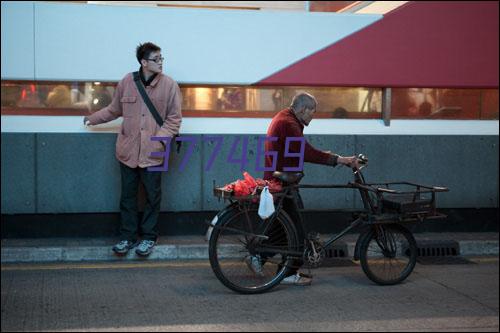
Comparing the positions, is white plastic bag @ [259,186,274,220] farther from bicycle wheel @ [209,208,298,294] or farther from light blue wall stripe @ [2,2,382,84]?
light blue wall stripe @ [2,2,382,84]

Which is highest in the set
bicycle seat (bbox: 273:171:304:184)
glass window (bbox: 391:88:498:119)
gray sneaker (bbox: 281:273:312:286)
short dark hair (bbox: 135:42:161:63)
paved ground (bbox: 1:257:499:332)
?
short dark hair (bbox: 135:42:161:63)

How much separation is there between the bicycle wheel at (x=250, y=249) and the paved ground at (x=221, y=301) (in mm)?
143

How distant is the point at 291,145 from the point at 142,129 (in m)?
1.70

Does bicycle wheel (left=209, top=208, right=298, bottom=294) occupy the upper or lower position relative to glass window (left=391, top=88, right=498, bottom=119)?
lower

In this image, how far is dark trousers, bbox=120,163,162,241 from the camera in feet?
25.5

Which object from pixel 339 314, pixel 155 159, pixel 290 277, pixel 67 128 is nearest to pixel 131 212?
pixel 155 159

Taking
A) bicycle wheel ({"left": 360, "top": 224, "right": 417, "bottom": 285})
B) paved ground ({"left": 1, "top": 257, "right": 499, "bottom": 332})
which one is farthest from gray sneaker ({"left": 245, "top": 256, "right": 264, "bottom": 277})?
bicycle wheel ({"left": 360, "top": 224, "right": 417, "bottom": 285})

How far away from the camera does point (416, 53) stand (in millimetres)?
8930

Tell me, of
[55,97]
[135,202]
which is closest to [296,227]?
[135,202]

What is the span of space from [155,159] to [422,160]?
3036mm

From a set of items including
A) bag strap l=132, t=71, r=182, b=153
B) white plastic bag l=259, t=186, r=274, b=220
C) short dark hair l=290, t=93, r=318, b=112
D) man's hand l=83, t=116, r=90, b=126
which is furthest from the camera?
man's hand l=83, t=116, r=90, b=126

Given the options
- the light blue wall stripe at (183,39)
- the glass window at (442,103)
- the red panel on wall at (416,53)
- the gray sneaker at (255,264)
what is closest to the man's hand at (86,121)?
the light blue wall stripe at (183,39)

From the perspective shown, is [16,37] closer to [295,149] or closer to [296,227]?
[295,149]

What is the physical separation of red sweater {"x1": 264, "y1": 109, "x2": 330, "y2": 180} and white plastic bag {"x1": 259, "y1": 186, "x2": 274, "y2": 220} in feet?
1.31
